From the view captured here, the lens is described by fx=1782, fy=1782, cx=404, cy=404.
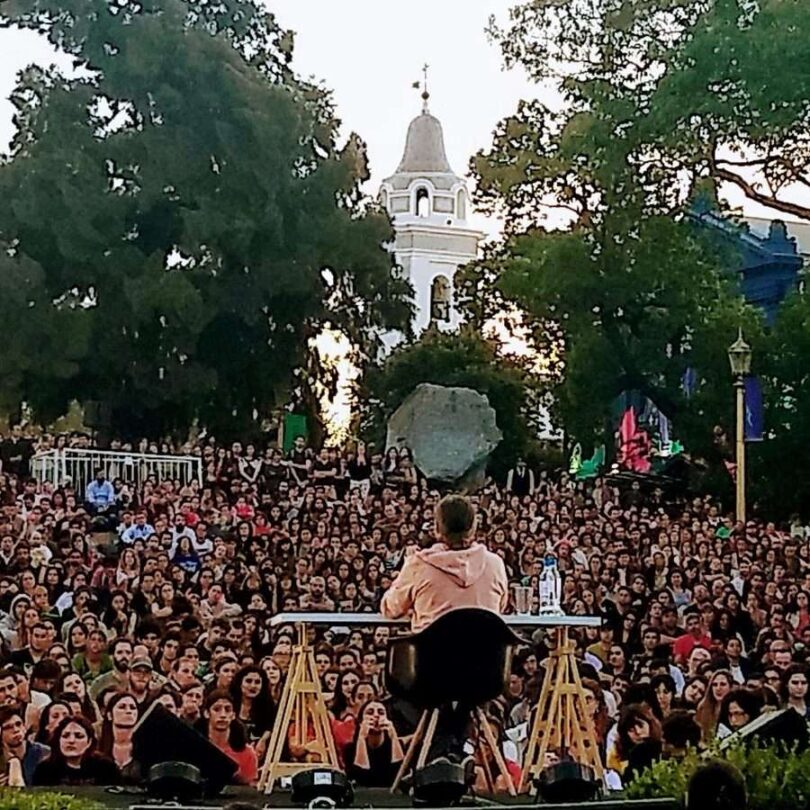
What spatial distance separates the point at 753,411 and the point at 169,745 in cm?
2201

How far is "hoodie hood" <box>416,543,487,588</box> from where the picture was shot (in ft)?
24.9

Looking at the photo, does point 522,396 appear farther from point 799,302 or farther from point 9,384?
point 9,384

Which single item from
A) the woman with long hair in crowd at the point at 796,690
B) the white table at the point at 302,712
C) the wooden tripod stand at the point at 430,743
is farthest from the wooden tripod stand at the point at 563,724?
the woman with long hair in crowd at the point at 796,690

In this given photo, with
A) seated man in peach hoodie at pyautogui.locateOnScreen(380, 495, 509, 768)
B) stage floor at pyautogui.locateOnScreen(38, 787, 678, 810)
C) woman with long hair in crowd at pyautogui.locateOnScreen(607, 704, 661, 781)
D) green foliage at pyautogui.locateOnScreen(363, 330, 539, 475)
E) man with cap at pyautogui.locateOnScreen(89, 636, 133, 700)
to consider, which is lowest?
stage floor at pyautogui.locateOnScreen(38, 787, 678, 810)

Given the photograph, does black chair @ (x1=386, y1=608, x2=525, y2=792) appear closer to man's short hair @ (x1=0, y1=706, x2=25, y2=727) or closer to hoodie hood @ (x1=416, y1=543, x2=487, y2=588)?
hoodie hood @ (x1=416, y1=543, x2=487, y2=588)

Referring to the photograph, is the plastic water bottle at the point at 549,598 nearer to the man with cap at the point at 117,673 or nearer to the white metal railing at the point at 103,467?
the man with cap at the point at 117,673

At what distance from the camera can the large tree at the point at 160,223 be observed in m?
33.5

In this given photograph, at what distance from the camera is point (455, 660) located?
7328 millimetres

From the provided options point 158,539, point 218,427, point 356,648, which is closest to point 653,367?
point 218,427

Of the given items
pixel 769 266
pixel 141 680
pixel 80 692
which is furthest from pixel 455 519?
pixel 769 266

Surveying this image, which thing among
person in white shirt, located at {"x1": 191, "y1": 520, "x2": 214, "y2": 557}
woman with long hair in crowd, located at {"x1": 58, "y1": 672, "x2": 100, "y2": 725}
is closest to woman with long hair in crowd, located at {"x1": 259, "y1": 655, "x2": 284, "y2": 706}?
woman with long hair in crowd, located at {"x1": 58, "y1": 672, "x2": 100, "y2": 725}

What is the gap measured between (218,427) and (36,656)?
78.5 ft

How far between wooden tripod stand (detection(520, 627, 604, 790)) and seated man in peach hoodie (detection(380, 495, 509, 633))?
3.10ft

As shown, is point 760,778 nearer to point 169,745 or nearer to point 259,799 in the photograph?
point 259,799
